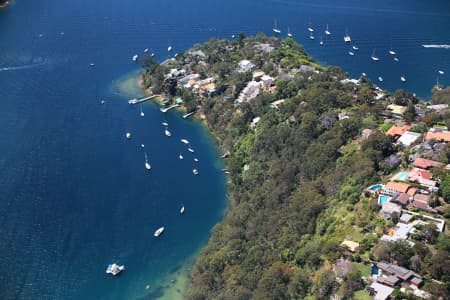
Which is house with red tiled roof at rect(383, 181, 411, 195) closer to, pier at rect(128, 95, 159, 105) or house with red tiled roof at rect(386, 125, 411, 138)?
house with red tiled roof at rect(386, 125, 411, 138)

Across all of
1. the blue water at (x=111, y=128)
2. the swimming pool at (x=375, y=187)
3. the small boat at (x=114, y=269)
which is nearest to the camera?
the swimming pool at (x=375, y=187)

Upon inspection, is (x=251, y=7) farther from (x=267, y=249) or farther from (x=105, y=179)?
(x=267, y=249)

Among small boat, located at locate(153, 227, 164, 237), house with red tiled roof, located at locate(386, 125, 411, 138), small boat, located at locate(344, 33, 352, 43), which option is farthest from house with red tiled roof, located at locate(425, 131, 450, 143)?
small boat, located at locate(344, 33, 352, 43)

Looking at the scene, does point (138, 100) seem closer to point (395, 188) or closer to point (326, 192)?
point (326, 192)

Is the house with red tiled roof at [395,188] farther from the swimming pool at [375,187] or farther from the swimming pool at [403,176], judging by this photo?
the swimming pool at [403,176]

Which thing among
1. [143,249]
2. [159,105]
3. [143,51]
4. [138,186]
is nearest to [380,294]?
[143,249]

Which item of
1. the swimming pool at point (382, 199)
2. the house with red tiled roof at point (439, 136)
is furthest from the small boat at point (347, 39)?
the swimming pool at point (382, 199)

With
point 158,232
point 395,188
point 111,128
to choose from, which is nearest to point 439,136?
point 395,188
